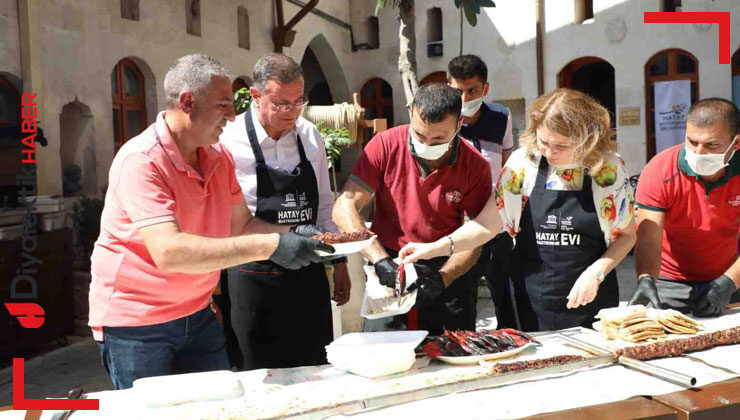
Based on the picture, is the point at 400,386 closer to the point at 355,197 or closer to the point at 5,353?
the point at 355,197

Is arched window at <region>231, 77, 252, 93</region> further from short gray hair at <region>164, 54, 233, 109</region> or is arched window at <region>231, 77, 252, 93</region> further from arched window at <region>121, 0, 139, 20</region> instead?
short gray hair at <region>164, 54, 233, 109</region>

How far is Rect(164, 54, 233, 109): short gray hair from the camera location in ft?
7.95

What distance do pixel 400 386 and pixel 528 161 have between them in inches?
52.0

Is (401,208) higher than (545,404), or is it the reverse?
(401,208)

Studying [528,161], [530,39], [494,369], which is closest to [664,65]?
[530,39]

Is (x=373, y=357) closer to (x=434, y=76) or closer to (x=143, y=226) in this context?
(x=143, y=226)

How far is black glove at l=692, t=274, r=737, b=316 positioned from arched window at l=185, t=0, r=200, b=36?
8.27 metres

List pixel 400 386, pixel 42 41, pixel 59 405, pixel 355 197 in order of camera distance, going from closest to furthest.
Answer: pixel 59 405 < pixel 400 386 < pixel 355 197 < pixel 42 41

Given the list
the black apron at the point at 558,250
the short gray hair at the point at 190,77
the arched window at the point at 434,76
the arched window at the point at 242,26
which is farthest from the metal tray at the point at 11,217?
the arched window at the point at 434,76

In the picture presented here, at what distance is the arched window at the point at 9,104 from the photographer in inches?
280

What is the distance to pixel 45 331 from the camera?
6277 millimetres

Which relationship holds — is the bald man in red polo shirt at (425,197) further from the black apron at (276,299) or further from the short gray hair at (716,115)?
the short gray hair at (716,115)

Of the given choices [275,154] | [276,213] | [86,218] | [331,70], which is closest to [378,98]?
[331,70]

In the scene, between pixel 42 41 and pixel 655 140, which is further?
pixel 655 140
